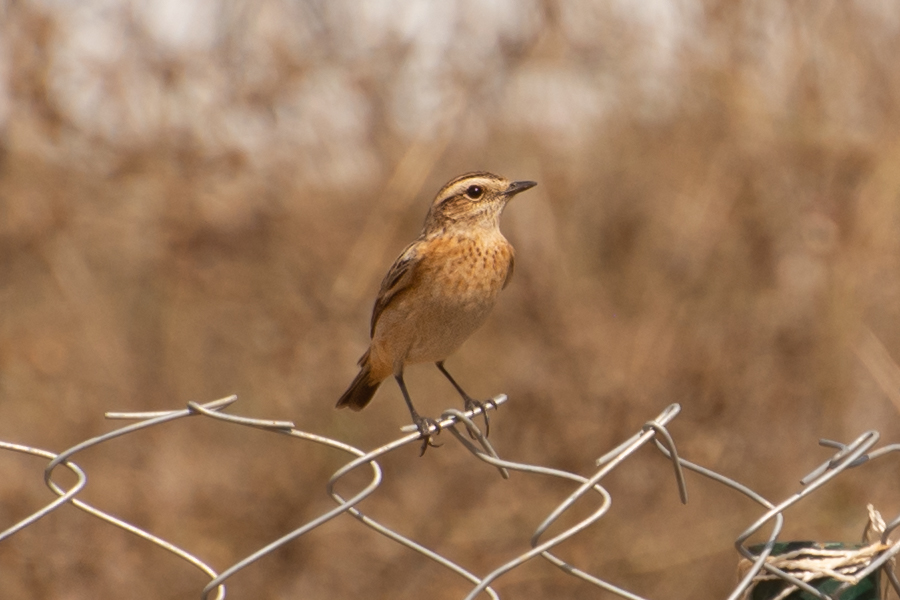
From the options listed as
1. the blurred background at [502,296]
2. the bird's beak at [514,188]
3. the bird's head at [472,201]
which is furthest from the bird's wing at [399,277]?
the blurred background at [502,296]

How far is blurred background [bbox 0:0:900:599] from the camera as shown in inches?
301

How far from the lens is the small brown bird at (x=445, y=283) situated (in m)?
4.79

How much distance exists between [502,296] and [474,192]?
Answer: 2.60 m

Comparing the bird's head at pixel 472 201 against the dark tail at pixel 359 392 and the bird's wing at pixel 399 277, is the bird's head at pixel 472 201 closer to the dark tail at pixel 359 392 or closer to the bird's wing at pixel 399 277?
the bird's wing at pixel 399 277

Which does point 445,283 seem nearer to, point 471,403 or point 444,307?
point 444,307

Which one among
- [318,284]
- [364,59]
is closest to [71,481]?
[318,284]

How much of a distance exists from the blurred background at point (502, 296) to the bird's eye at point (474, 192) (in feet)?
8.19

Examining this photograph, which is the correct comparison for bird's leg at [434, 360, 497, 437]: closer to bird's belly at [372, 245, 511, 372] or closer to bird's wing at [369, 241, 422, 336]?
bird's belly at [372, 245, 511, 372]

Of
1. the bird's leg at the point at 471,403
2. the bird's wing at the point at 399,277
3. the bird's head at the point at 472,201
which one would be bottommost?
the bird's leg at the point at 471,403

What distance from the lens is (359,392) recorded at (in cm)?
561

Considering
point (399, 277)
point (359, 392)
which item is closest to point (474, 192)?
point (399, 277)

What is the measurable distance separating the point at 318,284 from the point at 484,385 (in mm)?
1547

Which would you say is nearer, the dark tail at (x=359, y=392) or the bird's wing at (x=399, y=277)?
the bird's wing at (x=399, y=277)

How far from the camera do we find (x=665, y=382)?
7.75m
